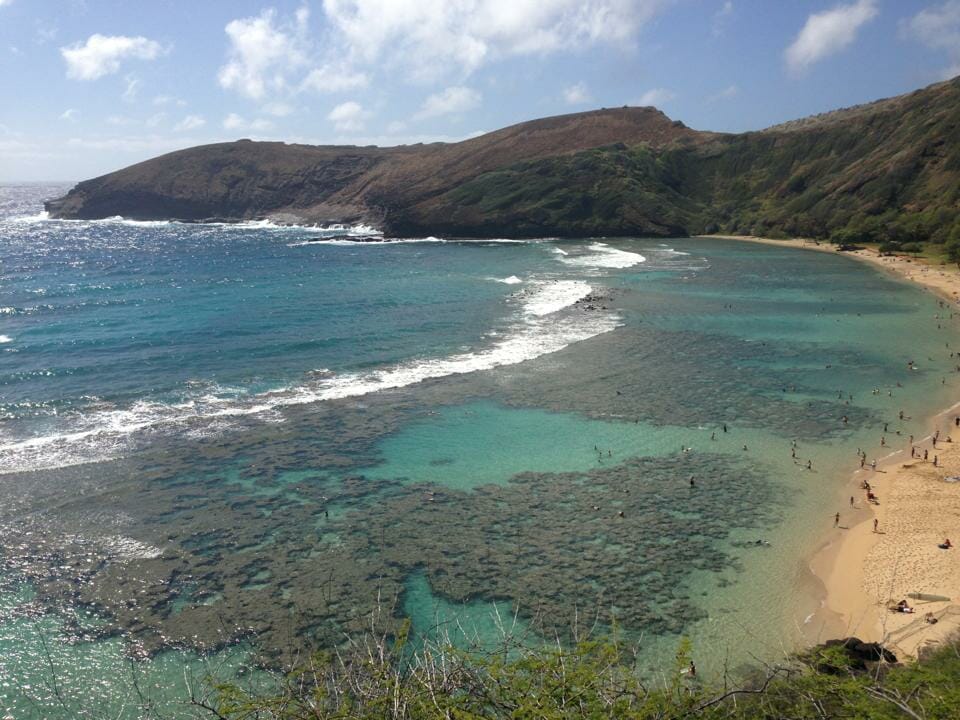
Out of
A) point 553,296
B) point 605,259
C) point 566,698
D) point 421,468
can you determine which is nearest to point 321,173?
point 605,259

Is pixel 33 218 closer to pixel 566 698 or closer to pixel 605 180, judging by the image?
pixel 605 180

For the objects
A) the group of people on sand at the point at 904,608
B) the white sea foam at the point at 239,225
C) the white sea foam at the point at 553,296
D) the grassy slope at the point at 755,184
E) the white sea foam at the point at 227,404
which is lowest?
the group of people on sand at the point at 904,608

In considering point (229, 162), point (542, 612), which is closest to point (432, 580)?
point (542, 612)

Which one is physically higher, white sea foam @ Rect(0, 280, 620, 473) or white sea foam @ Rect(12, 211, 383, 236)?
white sea foam @ Rect(12, 211, 383, 236)

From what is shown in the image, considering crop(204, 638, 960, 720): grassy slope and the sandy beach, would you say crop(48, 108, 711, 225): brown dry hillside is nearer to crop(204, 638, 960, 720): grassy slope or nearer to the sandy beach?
the sandy beach

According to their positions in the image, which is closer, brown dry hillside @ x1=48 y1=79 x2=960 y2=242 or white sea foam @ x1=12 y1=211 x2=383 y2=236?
brown dry hillside @ x1=48 y1=79 x2=960 y2=242

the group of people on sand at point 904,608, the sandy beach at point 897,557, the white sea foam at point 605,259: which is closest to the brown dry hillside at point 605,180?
the white sea foam at point 605,259

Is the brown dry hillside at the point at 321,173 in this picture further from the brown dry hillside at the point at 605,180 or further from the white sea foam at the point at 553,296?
the white sea foam at the point at 553,296

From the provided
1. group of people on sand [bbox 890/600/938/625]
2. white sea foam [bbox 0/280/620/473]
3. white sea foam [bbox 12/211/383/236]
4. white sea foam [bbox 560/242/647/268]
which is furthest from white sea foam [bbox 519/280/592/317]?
white sea foam [bbox 12/211/383/236]
